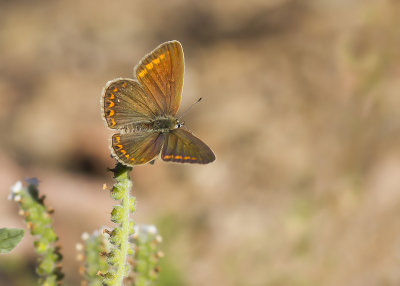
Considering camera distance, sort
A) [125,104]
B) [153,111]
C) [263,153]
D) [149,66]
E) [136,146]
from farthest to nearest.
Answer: [263,153] < [153,111] < [125,104] < [149,66] < [136,146]

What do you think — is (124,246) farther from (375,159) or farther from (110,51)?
(110,51)

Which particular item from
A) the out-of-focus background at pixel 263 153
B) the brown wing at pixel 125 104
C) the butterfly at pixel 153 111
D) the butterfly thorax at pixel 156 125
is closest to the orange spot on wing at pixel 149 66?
the butterfly at pixel 153 111

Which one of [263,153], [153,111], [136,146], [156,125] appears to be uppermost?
[263,153]

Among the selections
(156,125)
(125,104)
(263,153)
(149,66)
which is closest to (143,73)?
(149,66)

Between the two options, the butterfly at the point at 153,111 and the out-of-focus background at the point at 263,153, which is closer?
the butterfly at the point at 153,111

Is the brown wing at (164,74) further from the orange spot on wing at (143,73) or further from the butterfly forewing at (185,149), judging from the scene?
the butterfly forewing at (185,149)

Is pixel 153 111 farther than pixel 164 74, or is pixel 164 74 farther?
pixel 153 111

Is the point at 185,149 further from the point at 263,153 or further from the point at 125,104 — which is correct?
the point at 263,153

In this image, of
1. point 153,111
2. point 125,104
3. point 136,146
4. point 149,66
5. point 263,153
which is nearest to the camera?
point 136,146
